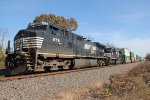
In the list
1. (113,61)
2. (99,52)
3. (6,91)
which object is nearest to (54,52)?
(6,91)

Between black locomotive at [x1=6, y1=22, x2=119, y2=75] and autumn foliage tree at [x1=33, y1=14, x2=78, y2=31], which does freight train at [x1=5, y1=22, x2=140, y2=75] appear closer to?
black locomotive at [x1=6, y1=22, x2=119, y2=75]

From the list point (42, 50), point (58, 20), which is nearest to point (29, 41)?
point (42, 50)

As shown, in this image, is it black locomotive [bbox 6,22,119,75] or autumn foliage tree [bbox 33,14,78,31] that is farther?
autumn foliage tree [bbox 33,14,78,31]

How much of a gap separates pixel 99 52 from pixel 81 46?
7504mm

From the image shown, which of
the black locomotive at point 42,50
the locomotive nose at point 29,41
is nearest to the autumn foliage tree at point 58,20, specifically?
the black locomotive at point 42,50

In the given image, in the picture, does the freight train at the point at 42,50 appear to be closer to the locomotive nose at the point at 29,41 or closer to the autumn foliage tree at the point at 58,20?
the locomotive nose at the point at 29,41

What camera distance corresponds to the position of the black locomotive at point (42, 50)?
1598cm

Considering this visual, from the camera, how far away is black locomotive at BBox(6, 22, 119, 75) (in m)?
16.0

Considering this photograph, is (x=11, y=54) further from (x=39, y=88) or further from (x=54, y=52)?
(x=39, y=88)

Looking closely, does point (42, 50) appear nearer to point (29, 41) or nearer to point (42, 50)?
point (42, 50)

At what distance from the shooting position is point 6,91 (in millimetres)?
10305

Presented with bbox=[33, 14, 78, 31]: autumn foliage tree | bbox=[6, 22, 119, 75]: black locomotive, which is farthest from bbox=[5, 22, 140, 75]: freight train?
bbox=[33, 14, 78, 31]: autumn foliage tree

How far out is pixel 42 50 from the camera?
17.2 metres

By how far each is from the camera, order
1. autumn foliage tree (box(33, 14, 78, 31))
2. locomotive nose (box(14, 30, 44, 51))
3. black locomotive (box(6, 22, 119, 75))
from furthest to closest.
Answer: autumn foliage tree (box(33, 14, 78, 31)) < locomotive nose (box(14, 30, 44, 51)) < black locomotive (box(6, 22, 119, 75))
